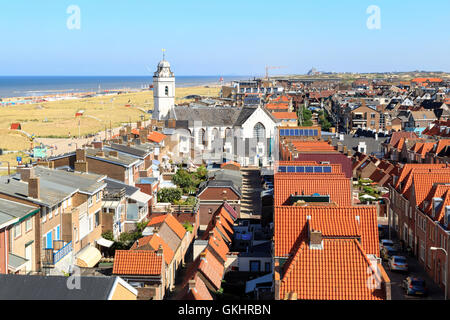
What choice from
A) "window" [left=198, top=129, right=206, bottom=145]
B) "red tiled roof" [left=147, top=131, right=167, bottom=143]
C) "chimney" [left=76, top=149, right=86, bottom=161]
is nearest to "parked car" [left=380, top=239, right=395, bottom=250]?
"chimney" [left=76, top=149, right=86, bottom=161]

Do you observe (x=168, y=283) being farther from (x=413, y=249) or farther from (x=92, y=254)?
(x=413, y=249)

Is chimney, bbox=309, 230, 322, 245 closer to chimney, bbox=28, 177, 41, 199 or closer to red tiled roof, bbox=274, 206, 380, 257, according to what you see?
red tiled roof, bbox=274, 206, 380, 257

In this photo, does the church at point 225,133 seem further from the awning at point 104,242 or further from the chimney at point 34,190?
the chimney at point 34,190

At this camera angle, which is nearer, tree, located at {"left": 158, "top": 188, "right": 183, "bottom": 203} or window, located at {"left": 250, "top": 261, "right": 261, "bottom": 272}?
window, located at {"left": 250, "top": 261, "right": 261, "bottom": 272}

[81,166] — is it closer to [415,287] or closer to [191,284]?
[191,284]
